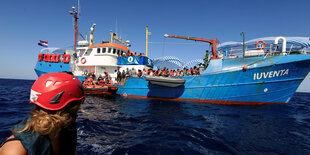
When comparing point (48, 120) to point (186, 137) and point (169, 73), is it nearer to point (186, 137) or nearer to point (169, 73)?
point (186, 137)

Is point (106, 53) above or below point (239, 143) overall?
above

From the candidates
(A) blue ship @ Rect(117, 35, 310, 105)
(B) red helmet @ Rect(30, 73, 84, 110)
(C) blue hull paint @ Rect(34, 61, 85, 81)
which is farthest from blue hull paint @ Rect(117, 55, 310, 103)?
(C) blue hull paint @ Rect(34, 61, 85, 81)

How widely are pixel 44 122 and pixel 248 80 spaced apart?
930 cm

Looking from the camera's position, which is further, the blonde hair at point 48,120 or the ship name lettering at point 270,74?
the ship name lettering at point 270,74

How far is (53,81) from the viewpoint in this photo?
3.35ft

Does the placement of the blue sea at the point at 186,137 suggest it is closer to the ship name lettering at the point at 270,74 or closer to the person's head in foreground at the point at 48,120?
the person's head in foreground at the point at 48,120

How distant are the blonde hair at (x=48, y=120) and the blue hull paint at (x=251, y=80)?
855 cm

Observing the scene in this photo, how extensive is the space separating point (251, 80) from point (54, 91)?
9314 millimetres

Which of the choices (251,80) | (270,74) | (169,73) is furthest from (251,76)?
(169,73)

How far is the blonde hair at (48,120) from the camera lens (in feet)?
2.73

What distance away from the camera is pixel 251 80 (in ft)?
25.1

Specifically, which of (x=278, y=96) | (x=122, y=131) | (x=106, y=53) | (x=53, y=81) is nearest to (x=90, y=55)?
(x=106, y=53)

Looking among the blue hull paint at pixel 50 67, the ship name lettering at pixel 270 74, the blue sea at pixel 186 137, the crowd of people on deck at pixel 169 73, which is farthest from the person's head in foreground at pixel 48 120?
the blue hull paint at pixel 50 67

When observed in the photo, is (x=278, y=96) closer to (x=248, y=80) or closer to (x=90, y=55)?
(x=248, y=80)
